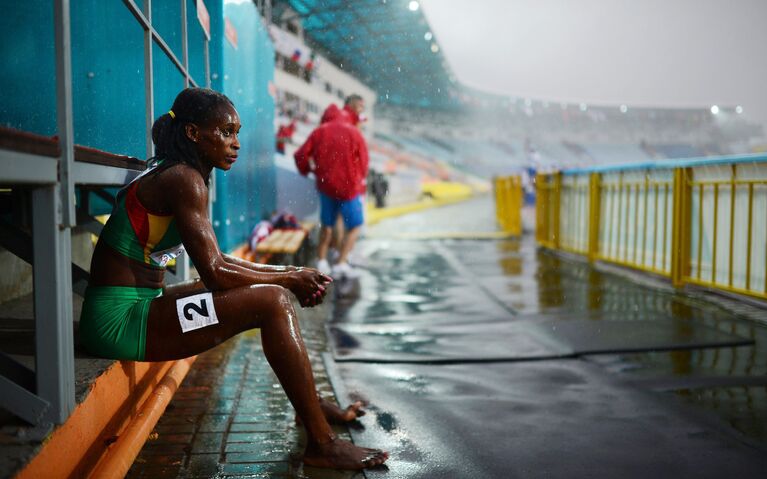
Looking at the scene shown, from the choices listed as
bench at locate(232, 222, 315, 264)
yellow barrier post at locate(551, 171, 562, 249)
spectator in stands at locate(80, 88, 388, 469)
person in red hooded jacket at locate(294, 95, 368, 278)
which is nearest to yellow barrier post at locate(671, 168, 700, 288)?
person in red hooded jacket at locate(294, 95, 368, 278)

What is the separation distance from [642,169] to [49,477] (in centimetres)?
748

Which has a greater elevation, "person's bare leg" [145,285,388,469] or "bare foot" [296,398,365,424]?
"person's bare leg" [145,285,388,469]

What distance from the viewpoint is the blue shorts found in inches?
312

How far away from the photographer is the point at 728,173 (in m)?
6.46

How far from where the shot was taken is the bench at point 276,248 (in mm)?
7613

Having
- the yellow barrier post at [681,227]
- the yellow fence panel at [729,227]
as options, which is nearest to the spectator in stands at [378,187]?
the yellow barrier post at [681,227]

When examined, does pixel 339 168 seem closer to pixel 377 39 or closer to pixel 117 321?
pixel 117 321

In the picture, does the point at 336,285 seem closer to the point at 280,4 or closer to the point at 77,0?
the point at 77,0

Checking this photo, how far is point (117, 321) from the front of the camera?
2.52m

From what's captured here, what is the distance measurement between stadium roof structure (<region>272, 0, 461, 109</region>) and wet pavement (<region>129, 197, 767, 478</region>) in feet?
62.7

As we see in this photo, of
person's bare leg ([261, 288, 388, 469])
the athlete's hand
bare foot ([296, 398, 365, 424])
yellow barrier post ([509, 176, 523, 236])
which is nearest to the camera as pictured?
person's bare leg ([261, 288, 388, 469])

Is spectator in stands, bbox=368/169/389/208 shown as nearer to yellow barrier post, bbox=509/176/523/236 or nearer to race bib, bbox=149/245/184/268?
yellow barrier post, bbox=509/176/523/236

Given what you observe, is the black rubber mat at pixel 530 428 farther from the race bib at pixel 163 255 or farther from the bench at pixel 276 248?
the bench at pixel 276 248

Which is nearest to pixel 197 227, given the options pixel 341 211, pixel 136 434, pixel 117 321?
pixel 117 321
